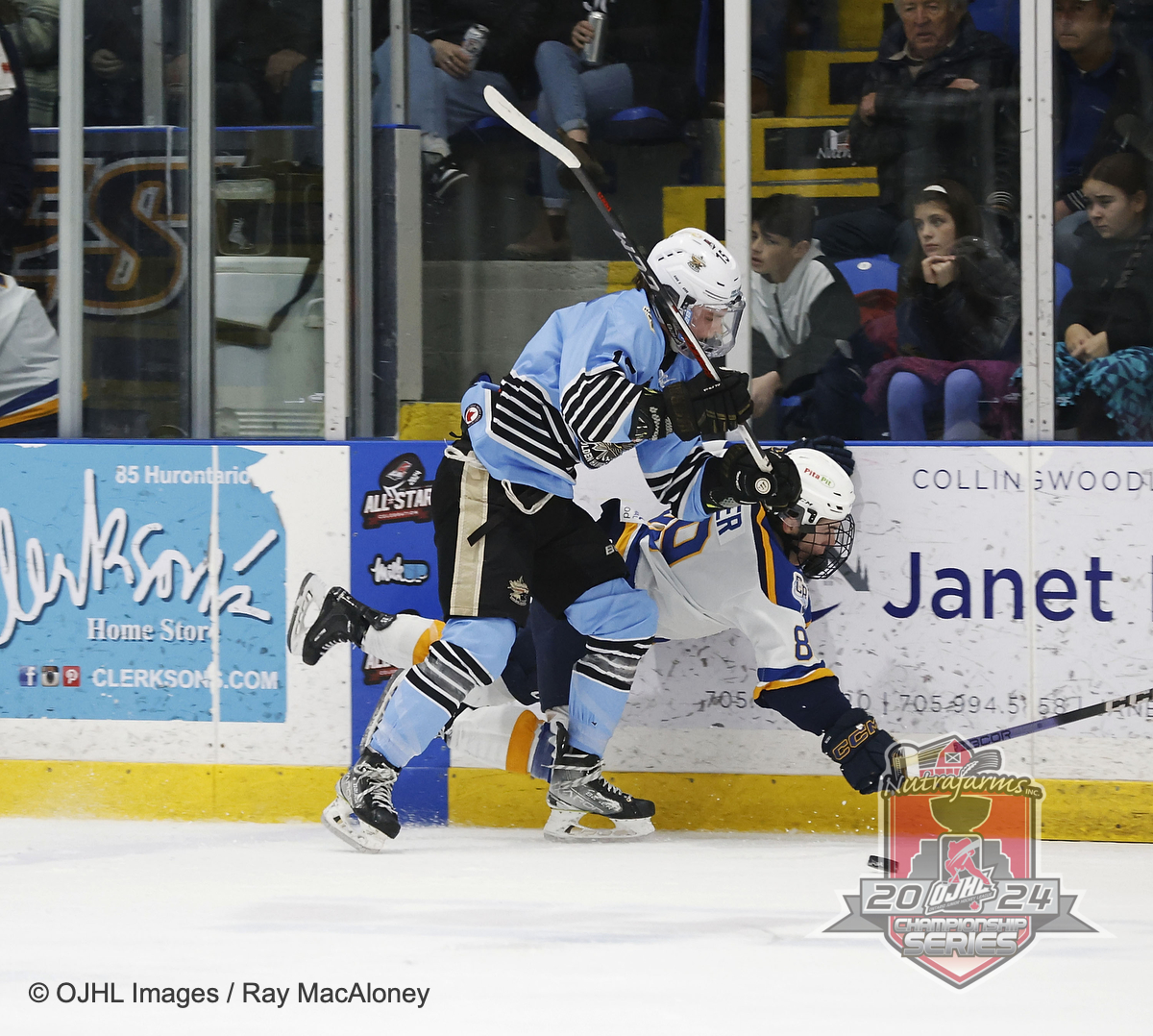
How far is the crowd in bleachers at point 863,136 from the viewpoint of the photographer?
3.74 meters

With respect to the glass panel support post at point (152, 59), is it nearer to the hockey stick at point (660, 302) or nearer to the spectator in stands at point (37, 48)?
the spectator in stands at point (37, 48)

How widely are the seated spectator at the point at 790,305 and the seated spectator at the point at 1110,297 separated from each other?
52cm

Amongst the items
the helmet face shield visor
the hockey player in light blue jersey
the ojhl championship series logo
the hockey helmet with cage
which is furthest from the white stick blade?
the ojhl championship series logo

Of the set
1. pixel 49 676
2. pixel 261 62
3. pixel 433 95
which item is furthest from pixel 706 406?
pixel 49 676

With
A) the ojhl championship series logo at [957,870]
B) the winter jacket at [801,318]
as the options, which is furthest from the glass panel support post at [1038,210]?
the ojhl championship series logo at [957,870]

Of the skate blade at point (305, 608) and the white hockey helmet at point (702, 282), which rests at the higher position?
the white hockey helmet at point (702, 282)

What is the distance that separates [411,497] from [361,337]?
535mm

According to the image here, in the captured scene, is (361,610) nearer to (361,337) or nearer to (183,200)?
(361,337)

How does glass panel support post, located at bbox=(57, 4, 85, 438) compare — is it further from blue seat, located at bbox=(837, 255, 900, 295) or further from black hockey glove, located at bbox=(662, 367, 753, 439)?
blue seat, located at bbox=(837, 255, 900, 295)

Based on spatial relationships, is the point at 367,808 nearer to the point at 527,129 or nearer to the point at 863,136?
the point at 527,129

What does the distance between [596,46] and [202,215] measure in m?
1.13

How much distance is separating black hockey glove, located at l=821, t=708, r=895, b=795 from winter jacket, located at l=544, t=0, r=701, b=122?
5.28ft

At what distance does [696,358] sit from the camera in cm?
328

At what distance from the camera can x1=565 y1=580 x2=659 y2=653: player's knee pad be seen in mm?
3494
